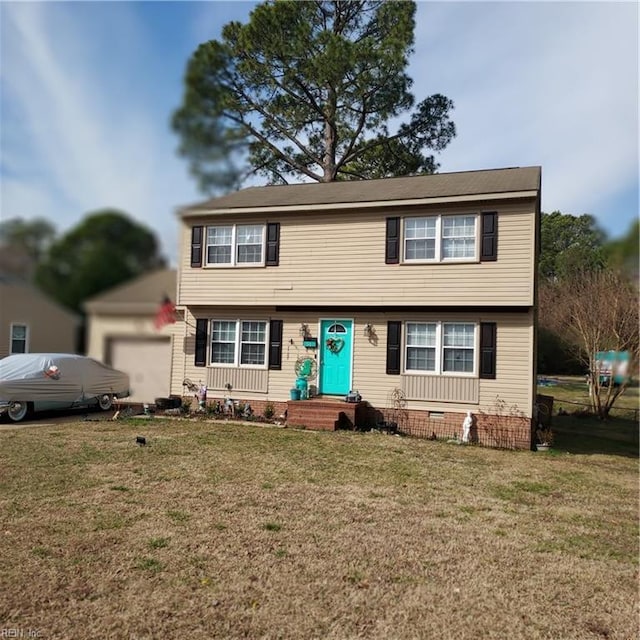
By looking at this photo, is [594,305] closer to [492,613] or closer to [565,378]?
[565,378]

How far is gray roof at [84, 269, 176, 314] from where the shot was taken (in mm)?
967

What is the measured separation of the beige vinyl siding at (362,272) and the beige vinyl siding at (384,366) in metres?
0.46

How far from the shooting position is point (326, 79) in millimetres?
10773

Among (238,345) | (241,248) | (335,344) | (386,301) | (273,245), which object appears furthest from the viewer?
(238,345)

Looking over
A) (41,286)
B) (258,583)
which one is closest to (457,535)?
(258,583)

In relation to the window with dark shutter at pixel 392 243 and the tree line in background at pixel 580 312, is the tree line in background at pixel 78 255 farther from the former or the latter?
the window with dark shutter at pixel 392 243

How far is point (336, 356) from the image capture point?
13.2 meters

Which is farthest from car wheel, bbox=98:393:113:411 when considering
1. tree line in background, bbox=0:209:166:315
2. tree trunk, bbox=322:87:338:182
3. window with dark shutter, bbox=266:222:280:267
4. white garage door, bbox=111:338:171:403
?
tree trunk, bbox=322:87:338:182

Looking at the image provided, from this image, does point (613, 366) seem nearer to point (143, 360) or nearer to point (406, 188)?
point (406, 188)

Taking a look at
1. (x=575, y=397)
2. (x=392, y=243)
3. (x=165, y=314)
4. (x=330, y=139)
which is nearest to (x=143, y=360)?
(x=165, y=314)

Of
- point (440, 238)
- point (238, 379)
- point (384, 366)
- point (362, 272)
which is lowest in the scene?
point (238, 379)

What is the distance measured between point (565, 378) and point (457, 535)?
28.8ft

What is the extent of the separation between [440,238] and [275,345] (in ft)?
16.0

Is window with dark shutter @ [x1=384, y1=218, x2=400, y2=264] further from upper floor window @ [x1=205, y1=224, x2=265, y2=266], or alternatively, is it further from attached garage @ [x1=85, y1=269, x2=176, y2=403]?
attached garage @ [x1=85, y1=269, x2=176, y2=403]
